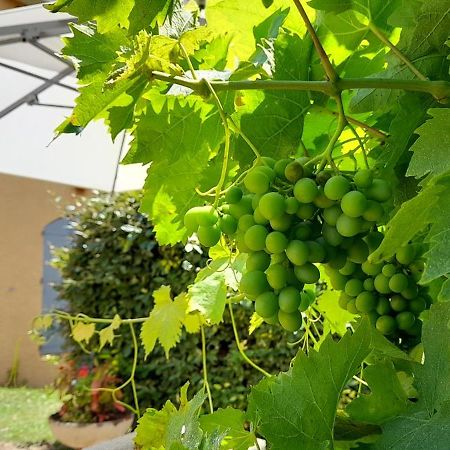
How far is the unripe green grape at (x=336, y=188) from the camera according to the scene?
36cm

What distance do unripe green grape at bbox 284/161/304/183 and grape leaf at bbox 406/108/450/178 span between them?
88mm

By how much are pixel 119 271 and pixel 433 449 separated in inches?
108

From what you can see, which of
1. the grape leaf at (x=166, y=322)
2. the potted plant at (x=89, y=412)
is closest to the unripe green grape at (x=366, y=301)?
the grape leaf at (x=166, y=322)

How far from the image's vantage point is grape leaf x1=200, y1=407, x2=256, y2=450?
43 centimetres

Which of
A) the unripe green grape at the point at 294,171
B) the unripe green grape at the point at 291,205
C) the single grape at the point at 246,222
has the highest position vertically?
→ the unripe green grape at the point at 294,171

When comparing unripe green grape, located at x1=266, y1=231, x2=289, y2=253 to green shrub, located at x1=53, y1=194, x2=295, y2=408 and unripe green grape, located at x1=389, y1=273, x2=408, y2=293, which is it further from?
green shrub, located at x1=53, y1=194, x2=295, y2=408

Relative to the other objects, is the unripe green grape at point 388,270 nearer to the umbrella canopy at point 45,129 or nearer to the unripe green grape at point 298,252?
the unripe green grape at point 298,252

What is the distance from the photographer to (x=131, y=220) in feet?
9.84

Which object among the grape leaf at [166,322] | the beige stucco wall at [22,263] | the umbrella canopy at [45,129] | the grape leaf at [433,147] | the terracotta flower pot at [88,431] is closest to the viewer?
the grape leaf at [433,147]

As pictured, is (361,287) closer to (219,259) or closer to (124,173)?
(219,259)

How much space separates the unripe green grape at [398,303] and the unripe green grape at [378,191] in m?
0.11

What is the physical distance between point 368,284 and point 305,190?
115 millimetres

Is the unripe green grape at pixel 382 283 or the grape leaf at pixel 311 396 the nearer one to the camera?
the grape leaf at pixel 311 396

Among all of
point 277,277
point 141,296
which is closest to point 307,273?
point 277,277
